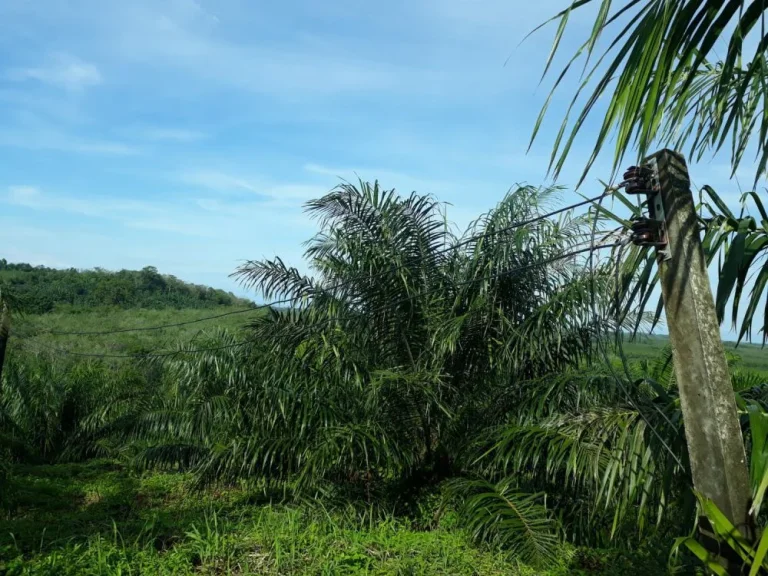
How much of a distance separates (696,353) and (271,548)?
3.87m

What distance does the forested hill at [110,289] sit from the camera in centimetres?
3716

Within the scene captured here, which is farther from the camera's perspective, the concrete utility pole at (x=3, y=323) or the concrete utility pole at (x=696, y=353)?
the concrete utility pole at (x=3, y=323)

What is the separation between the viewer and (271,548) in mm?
5590

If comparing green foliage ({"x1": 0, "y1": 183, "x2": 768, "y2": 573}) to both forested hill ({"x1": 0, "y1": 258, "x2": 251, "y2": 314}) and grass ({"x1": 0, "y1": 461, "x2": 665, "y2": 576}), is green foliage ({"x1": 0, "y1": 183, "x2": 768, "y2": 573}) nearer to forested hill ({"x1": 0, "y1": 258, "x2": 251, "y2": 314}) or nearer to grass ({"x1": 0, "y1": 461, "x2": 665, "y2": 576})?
grass ({"x1": 0, "y1": 461, "x2": 665, "y2": 576})

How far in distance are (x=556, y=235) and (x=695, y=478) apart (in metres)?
4.58

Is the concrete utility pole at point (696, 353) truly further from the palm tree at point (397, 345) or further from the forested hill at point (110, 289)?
the forested hill at point (110, 289)

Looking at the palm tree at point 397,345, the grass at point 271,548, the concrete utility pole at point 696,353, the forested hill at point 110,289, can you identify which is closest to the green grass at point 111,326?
the forested hill at point 110,289

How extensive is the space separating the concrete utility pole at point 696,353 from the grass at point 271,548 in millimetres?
2832

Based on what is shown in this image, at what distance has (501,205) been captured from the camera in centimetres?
754

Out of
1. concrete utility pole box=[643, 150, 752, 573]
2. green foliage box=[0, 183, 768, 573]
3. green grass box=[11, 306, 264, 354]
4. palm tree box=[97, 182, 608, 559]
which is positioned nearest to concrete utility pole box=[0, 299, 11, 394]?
green foliage box=[0, 183, 768, 573]

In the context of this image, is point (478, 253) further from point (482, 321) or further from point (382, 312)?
point (382, 312)

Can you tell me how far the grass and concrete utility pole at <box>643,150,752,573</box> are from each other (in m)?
2.83

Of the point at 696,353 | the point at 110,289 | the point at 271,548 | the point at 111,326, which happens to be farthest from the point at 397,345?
the point at 110,289

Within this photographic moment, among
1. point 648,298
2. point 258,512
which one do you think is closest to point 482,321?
point 258,512
